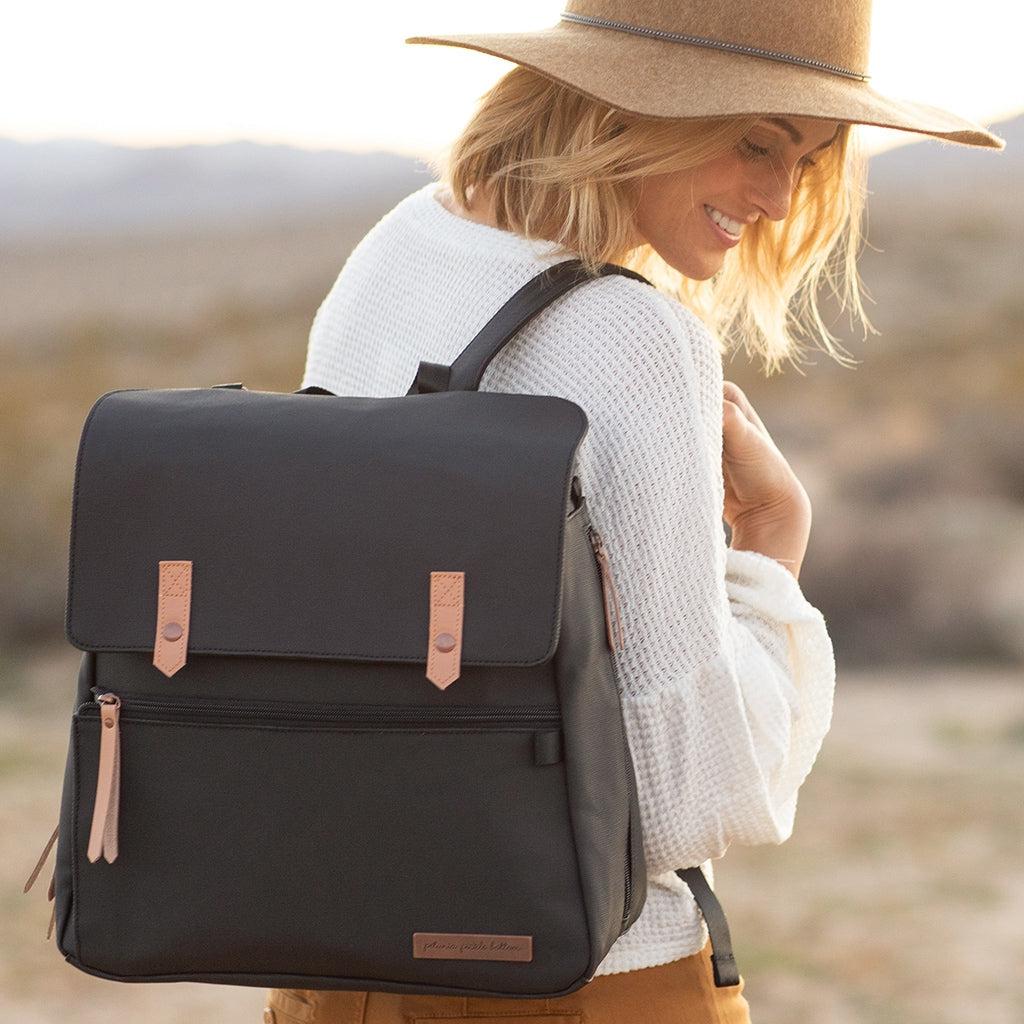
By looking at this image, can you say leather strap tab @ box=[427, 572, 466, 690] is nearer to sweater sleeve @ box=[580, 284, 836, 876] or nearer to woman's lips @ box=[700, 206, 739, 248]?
sweater sleeve @ box=[580, 284, 836, 876]

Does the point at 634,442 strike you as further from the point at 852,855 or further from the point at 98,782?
the point at 852,855

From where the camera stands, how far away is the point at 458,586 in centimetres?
122

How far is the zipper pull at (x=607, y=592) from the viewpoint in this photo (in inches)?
49.5

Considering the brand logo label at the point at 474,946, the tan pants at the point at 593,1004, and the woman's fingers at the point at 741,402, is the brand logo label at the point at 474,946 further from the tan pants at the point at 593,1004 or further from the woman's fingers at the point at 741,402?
the woman's fingers at the point at 741,402

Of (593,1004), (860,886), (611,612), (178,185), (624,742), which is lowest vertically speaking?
(178,185)

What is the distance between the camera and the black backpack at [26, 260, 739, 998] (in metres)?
1.21

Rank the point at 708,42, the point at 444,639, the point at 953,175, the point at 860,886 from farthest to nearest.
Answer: the point at 953,175 → the point at 860,886 → the point at 708,42 → the point at 444,639

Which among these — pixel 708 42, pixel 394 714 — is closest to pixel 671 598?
pixel 394 714

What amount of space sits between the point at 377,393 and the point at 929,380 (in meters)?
12.8

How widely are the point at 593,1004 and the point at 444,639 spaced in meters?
0.41

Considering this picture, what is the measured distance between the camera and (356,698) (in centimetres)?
122

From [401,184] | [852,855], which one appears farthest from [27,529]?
[401,184]

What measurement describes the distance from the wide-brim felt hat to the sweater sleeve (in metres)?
0.25

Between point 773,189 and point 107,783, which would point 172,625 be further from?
point 773,189
